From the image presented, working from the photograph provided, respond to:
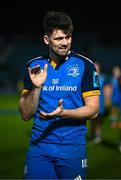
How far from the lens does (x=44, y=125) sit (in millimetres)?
4250

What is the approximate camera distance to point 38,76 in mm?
4098

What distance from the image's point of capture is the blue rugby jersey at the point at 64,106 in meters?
4.21

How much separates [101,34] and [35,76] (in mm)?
39049

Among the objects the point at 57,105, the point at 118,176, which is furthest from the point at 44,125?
the point at 118,176

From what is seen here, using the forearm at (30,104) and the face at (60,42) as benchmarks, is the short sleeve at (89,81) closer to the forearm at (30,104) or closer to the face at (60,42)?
the face at (60,42)

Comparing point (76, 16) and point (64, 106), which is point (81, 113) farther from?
point (76, 16)

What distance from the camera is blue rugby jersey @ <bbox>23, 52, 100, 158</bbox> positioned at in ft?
13.8

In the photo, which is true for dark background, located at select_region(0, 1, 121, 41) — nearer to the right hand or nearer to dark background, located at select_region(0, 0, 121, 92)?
dark background, located at select_region(0, 0, 121, 92)

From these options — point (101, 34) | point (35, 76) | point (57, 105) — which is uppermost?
point (101, 34)

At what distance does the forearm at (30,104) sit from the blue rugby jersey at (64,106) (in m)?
0.13

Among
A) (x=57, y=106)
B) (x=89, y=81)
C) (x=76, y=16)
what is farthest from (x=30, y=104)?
(x=76, y=16)

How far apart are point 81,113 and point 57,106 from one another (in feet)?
0.79

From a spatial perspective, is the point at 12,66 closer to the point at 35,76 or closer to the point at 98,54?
the point at 98,54

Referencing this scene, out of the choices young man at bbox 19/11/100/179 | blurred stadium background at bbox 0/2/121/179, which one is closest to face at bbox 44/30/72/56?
young man at bbox 19/11/100/179
